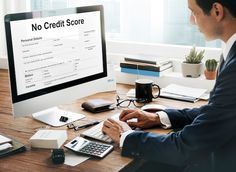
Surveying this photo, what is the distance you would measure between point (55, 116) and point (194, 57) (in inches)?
36.7

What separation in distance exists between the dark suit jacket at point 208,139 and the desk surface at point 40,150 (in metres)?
0.09

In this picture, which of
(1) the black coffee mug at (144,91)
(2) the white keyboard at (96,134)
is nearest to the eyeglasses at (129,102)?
(1) the black coffee mug at (144,91)

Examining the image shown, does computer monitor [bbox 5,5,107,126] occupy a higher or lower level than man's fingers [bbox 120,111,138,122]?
higher

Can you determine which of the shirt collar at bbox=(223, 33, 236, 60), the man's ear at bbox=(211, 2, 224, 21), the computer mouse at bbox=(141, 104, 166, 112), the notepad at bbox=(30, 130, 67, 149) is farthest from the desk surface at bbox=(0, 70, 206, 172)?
the man's ear at bbox=(211, 2, 224, 21)

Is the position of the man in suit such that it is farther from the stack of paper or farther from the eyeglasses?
the stack of paper

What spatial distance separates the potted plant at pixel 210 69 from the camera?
8.07 feet

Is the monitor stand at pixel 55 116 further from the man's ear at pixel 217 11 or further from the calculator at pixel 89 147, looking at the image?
the man's ear at pixel 217 11

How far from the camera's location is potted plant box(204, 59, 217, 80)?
96.8 inches

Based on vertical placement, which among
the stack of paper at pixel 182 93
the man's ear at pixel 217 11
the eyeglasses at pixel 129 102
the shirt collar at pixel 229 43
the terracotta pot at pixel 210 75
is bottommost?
the eyeglasses at pixel 129 102

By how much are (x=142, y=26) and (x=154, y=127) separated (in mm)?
1153

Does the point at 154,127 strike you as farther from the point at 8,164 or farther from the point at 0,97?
the point at 0,97

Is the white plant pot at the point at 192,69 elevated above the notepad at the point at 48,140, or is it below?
above

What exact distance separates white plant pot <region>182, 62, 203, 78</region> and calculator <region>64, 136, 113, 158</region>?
99 centimetres

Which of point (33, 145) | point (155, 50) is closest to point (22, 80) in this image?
point (33, 145)
